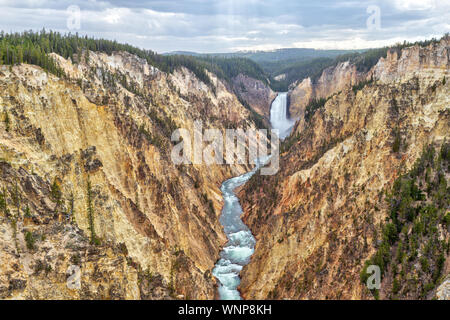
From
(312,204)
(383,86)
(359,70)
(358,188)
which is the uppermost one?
(359,70)

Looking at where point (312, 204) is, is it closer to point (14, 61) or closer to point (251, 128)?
point (14, 61)

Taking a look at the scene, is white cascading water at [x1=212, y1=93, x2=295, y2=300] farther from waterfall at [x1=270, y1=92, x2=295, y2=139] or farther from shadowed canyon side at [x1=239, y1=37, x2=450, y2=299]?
waterfall at [x1=270, y1=92, x2=295, y2=139]

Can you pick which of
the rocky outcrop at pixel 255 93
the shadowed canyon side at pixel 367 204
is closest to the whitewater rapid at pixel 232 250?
the shadowed canyon side at pixel 367 204

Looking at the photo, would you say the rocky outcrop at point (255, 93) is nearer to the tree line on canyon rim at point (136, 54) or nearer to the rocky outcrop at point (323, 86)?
the tree line on canyon rim at point (136, 54)

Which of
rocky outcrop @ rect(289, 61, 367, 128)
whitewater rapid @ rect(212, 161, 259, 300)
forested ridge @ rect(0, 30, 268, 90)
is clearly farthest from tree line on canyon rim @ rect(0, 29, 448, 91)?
whitewater rapid @ rect(212, 161, 259, 300)

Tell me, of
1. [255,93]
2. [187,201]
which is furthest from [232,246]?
[255,93]
